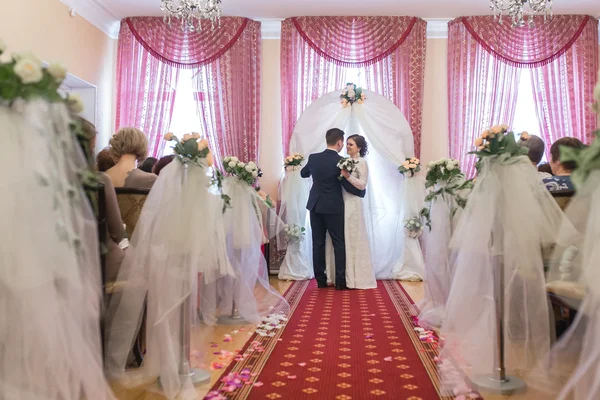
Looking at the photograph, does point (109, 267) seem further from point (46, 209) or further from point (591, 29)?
point (591, 29)

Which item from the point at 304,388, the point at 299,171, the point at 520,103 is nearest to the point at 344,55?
the point at 299,171

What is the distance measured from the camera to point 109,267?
3.13 m

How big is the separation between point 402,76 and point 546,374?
5553 millimetres

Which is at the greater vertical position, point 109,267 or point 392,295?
point 109,267

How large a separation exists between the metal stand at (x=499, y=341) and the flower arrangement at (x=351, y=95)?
15.2ft

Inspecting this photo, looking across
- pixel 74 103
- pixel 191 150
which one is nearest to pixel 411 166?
pixel 191 150

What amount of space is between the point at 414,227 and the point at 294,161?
64.6 inches

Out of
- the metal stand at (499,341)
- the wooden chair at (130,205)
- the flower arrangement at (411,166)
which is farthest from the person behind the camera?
the flower arrangement at (411,166)

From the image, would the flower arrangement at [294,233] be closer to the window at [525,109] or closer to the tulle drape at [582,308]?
the window at [525,109]

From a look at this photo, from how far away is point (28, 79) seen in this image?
195cm

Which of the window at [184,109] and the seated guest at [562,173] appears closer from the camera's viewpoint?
the seated guest at [562,173]

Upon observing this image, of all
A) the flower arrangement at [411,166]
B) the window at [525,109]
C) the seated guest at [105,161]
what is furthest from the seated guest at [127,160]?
the window at [525,109]

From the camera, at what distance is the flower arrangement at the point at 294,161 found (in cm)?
702

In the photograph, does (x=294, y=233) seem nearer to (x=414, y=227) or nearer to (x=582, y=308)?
(x=414, y=227)
